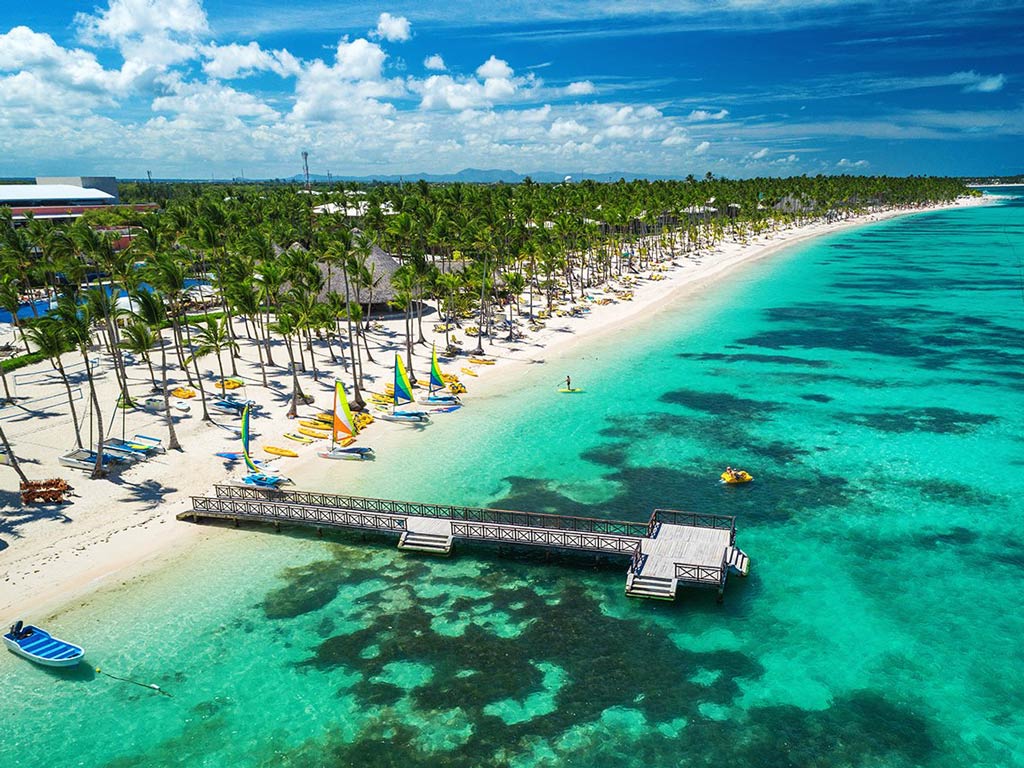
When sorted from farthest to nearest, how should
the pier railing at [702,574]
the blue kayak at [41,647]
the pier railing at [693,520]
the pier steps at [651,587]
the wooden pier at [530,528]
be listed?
1. the pier railing at [693,520]
2. the wooden pier at [530,528]
3. the pier steps at [651,587]
4. the pier railing at [702,574]
5. the blue kayak at [41,647]

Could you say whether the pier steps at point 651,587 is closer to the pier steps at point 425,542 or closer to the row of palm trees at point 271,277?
the pier steps at point 425,542

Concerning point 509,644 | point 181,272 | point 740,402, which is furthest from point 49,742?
point 740,402

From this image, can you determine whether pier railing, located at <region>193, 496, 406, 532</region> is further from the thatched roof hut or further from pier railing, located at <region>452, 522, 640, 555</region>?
the thatched roof hut

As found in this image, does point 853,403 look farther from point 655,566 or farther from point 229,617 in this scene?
point 229,617

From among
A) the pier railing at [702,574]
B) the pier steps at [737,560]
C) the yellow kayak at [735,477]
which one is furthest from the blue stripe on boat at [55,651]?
the yellow kayak at [735,477]

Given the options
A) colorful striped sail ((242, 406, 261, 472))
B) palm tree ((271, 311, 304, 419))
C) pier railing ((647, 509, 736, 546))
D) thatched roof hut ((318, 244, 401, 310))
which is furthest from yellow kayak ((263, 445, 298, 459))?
thatched roof hut ((318, 244, 401, 310))
